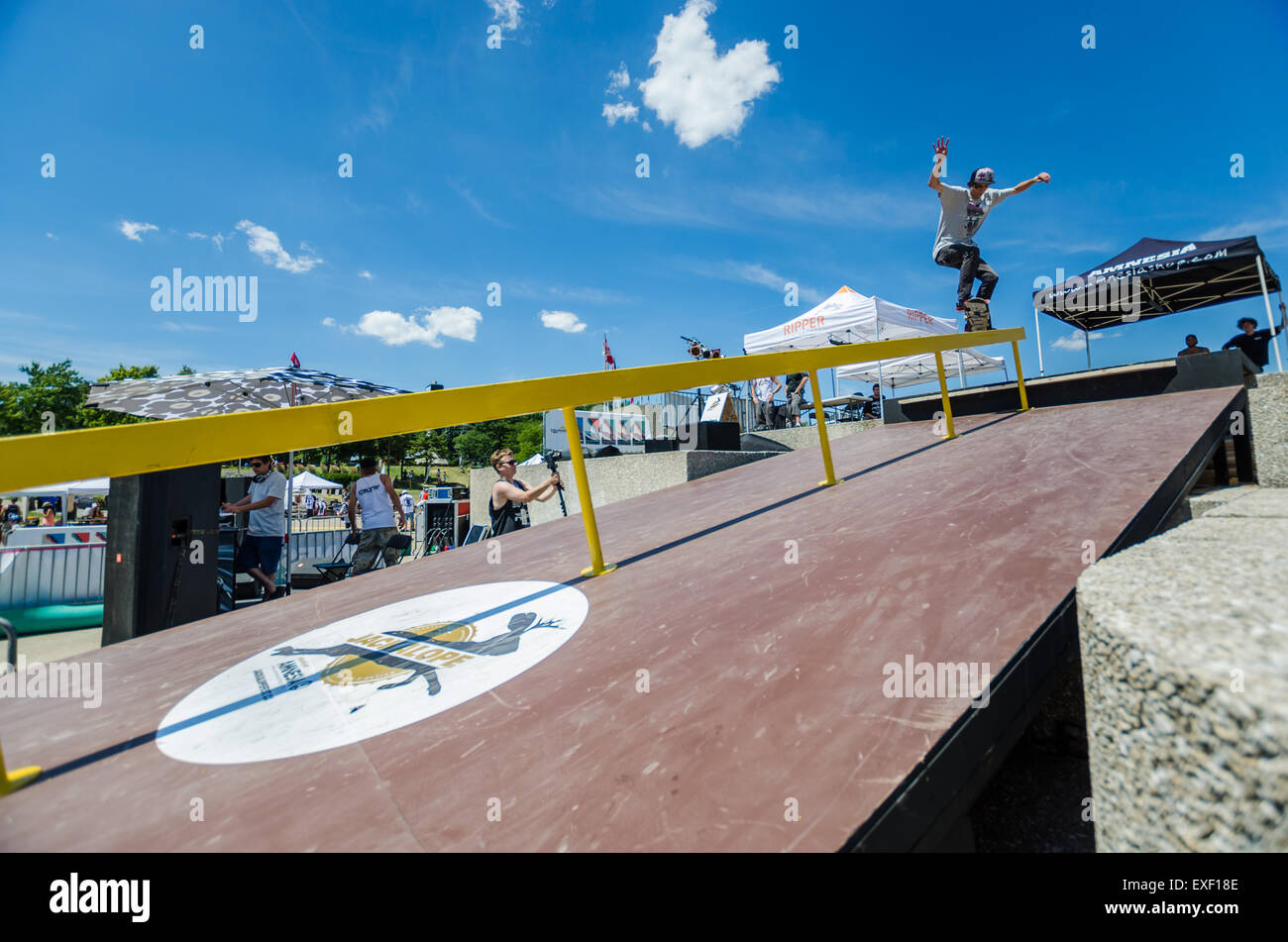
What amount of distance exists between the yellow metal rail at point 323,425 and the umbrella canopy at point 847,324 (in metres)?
10.7

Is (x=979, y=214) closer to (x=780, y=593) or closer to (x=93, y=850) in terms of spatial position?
(x=780, y=593)

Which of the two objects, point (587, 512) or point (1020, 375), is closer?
point (587, 512)

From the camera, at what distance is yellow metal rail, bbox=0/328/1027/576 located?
1529 millimetres

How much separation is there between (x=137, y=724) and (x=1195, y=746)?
2736 millimetres

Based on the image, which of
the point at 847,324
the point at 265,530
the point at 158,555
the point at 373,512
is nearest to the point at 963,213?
the point at 847,324

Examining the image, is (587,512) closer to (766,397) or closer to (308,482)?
(766,397)

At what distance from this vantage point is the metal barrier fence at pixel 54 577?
370 inches

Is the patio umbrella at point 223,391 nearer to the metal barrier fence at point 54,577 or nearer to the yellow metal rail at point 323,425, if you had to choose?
the metal barrier fence at point 54,577

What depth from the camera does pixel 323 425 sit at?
78.0 inches

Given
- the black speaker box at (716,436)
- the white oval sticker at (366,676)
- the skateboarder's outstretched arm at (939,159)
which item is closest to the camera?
the white oval sticker at (366,676)

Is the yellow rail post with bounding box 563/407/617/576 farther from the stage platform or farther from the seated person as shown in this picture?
the seated person

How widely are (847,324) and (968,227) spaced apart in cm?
710

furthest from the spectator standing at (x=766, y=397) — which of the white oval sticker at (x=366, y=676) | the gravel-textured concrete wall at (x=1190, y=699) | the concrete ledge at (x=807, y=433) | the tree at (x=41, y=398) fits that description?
the tree at (x=41, y=398)
